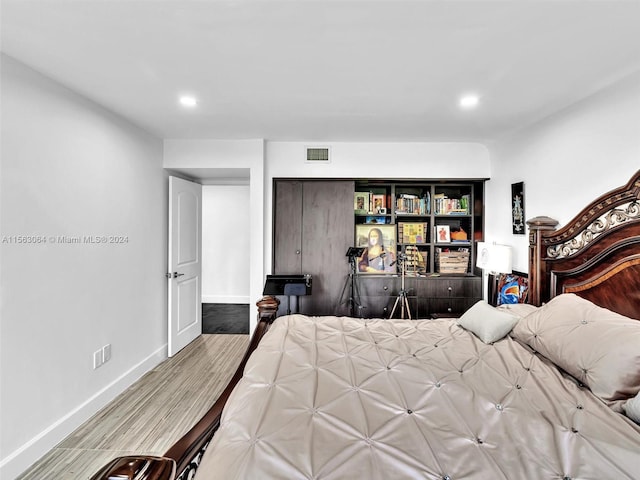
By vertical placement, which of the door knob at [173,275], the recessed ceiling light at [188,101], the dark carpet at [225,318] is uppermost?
the recessed ceiling light at [188,101]

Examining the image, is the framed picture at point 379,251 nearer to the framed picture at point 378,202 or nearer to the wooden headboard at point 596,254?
the framed picture at point 378,202

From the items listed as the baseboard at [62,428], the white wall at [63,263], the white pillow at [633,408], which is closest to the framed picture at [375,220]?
the white wall at [63,263]

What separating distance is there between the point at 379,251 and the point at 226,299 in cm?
340

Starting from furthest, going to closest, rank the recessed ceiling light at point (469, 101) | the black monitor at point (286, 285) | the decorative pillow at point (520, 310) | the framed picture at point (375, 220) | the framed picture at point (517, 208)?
the framed picture at point (375, 220), the black monitor at point (286, 285), the framed picture at point (517, 208), the recessed ceiling light at point (469, 101), the decorative pillow at point (520, 310)

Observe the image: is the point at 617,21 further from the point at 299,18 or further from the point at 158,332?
the point at 158,332

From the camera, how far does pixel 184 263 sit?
377 centimetres

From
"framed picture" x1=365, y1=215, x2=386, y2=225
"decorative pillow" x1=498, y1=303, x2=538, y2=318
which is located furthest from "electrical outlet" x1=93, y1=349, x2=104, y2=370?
"decorative pillow" x1=498, y1=303, x2=538, y2=318

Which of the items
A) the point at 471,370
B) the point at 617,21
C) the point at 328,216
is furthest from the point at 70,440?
the point at 617,21

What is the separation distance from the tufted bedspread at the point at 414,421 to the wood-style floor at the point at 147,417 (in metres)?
1.23

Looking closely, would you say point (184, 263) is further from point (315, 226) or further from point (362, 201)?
point (362, 201)

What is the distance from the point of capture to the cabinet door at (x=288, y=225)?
364 centimetres

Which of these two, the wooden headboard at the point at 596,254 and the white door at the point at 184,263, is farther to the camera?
the white door at the point at 184,263

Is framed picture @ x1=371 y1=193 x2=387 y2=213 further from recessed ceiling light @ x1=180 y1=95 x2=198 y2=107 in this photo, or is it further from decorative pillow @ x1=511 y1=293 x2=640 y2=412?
recessed ceiling light @ x1=180 y1=95 x2=198 y2=107

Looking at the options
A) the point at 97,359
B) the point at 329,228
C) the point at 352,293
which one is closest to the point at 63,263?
the point at 97,359
